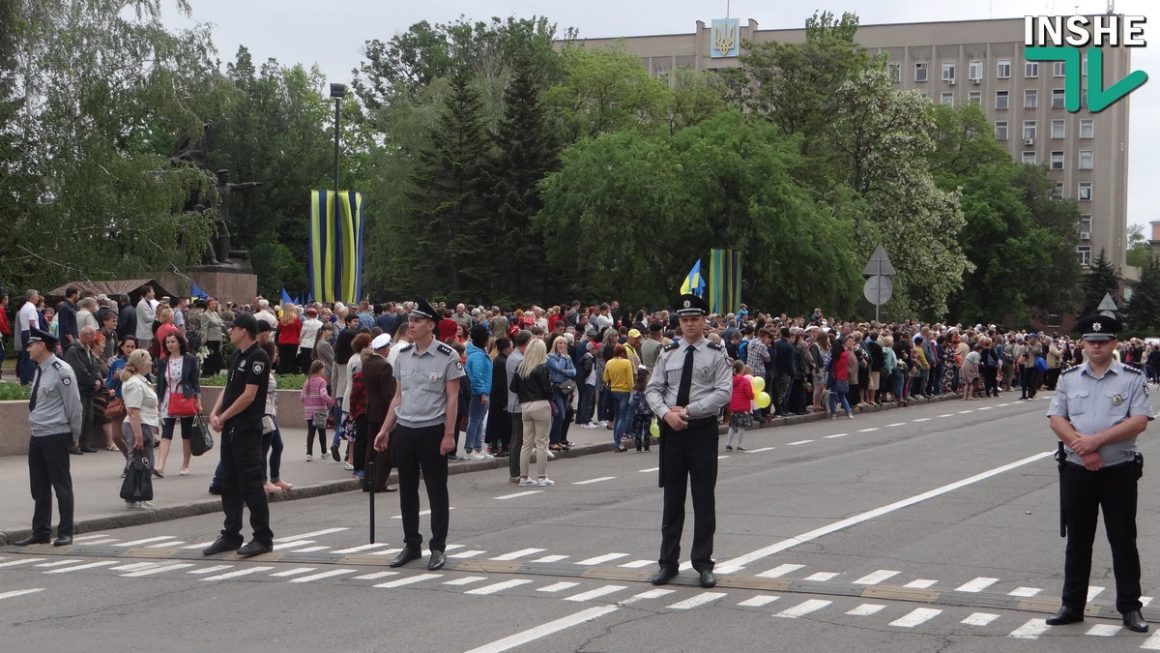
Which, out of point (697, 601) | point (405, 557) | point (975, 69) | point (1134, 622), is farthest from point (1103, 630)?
point (975, 69)

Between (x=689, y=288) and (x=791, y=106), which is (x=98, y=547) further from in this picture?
(x=791, y=106)

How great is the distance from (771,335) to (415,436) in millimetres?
18733

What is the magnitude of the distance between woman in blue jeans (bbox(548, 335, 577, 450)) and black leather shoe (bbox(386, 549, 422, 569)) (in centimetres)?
828

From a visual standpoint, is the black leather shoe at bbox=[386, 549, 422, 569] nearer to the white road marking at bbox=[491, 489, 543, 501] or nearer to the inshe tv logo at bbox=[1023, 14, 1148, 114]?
the white road marking at bbox=[491, 489, 543, 501]

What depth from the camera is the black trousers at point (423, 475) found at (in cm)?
1056

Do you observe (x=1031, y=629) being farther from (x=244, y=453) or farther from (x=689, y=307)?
(x=244, y=453)

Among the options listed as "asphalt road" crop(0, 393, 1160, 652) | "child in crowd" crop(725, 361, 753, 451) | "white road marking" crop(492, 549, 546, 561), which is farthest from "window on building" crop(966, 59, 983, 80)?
"white road marking" crop(492, 549, 546, 561)

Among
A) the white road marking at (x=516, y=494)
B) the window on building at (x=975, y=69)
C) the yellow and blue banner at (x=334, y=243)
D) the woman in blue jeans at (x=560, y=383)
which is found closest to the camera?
the white road marking at (x=516, y=494)

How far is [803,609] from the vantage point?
887 centimetres

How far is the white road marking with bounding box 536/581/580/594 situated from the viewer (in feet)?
31.0

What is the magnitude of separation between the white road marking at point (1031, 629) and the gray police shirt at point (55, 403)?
7.70 metres

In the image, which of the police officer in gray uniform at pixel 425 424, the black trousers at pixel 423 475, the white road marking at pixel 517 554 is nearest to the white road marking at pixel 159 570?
the police officer in gray uniform at pixel 425 424

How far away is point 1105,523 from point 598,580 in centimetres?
332

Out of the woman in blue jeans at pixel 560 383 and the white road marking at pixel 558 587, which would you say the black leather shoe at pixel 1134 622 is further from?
the woman in blue jeans at pixel 560 383
